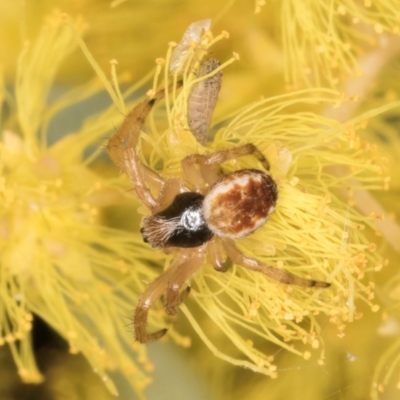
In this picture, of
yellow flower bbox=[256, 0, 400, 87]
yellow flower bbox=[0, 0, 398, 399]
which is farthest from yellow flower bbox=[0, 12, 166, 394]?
yellow flower bbox=[256, 0, 400, 87]

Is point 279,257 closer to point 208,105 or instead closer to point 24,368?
point 208,105

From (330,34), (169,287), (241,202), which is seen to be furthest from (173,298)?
(330,34)

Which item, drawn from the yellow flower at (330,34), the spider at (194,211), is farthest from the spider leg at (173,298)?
the yellow flower at (330,34)

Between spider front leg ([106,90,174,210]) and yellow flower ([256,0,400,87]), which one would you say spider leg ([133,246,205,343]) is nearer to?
spider front leg ([106,90,174,210])

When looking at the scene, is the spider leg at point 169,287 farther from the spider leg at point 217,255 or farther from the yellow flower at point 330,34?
the yellow flower at point 330,34

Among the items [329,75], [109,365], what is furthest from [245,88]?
[109,365]

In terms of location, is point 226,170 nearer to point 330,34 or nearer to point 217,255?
point 217,255

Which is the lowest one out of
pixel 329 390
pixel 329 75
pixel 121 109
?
pixel 329 390
